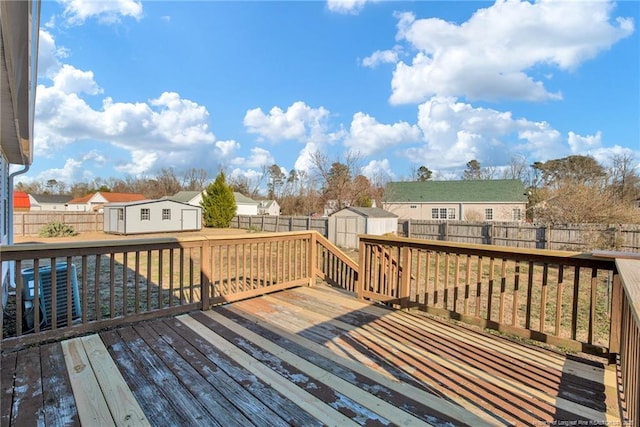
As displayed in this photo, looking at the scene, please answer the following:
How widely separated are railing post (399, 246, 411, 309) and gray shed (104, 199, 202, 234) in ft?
62.7

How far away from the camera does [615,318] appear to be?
7.47ft

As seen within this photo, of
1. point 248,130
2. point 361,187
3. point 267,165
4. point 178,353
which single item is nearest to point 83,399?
point 178,353

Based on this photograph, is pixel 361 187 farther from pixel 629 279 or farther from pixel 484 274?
pixel 629 279

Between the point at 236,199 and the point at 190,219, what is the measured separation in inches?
385

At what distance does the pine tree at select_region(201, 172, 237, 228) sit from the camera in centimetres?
2289

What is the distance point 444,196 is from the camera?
24.3 metres

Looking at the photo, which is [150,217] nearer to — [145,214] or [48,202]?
[145,214]

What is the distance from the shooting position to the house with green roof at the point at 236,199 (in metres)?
28.9

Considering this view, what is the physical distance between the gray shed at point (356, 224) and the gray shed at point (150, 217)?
11.5m

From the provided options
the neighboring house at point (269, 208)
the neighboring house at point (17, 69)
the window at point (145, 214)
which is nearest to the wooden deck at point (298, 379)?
the neighboring house at point (17, 69)

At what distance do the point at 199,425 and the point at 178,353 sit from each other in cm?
97

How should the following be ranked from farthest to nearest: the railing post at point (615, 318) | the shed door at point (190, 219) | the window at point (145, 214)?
the shed door at point (190, 219) → the window at point (145, 214) → the railing post at point (615, 318)

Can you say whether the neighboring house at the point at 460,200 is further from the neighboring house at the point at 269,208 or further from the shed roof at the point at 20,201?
the shed roof at the point at 20,201

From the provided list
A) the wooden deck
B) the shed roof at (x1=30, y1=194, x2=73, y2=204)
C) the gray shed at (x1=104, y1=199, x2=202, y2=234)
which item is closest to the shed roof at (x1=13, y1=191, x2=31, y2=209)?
the shed roof at (x1=30, y1=194, x2=73, y2=204)
